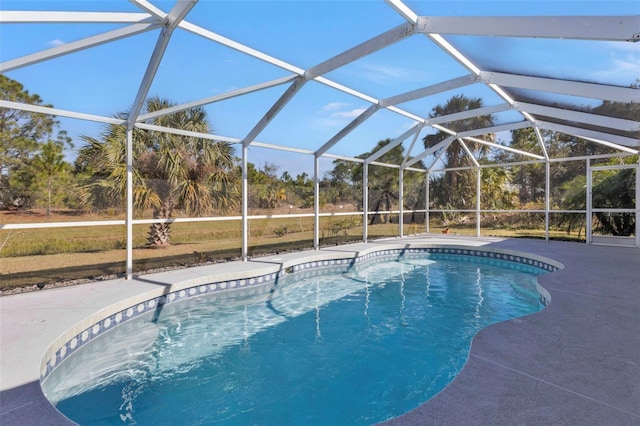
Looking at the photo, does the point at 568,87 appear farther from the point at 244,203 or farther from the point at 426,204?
the point at 426,204

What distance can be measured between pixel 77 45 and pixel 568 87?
6400 mm

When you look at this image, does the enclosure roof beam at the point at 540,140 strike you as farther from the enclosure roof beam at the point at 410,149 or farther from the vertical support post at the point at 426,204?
the vertical support post at the point at 426,204

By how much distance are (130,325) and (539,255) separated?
335 inches

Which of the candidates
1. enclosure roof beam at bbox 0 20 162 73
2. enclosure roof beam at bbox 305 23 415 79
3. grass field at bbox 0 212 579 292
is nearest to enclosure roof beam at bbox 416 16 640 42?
enclosure roof beam at bbox 305 23 415 79

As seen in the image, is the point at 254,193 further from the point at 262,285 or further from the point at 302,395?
the point at 302,395

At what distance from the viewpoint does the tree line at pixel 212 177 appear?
17.1 feet

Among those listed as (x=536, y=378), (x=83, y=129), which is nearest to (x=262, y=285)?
(x=83, y=129)

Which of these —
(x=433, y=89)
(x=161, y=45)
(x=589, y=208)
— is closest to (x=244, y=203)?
(x=161, y=45)

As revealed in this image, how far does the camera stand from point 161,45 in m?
4.22

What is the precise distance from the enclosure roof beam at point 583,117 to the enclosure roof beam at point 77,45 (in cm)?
696

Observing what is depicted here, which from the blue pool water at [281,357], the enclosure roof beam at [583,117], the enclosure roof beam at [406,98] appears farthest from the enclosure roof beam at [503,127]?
the blue pool water at [281,357]

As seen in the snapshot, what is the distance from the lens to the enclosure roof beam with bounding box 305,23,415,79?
14.3ft

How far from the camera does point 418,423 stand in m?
1.92

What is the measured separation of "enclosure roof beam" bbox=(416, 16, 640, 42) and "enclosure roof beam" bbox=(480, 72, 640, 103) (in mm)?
1978
